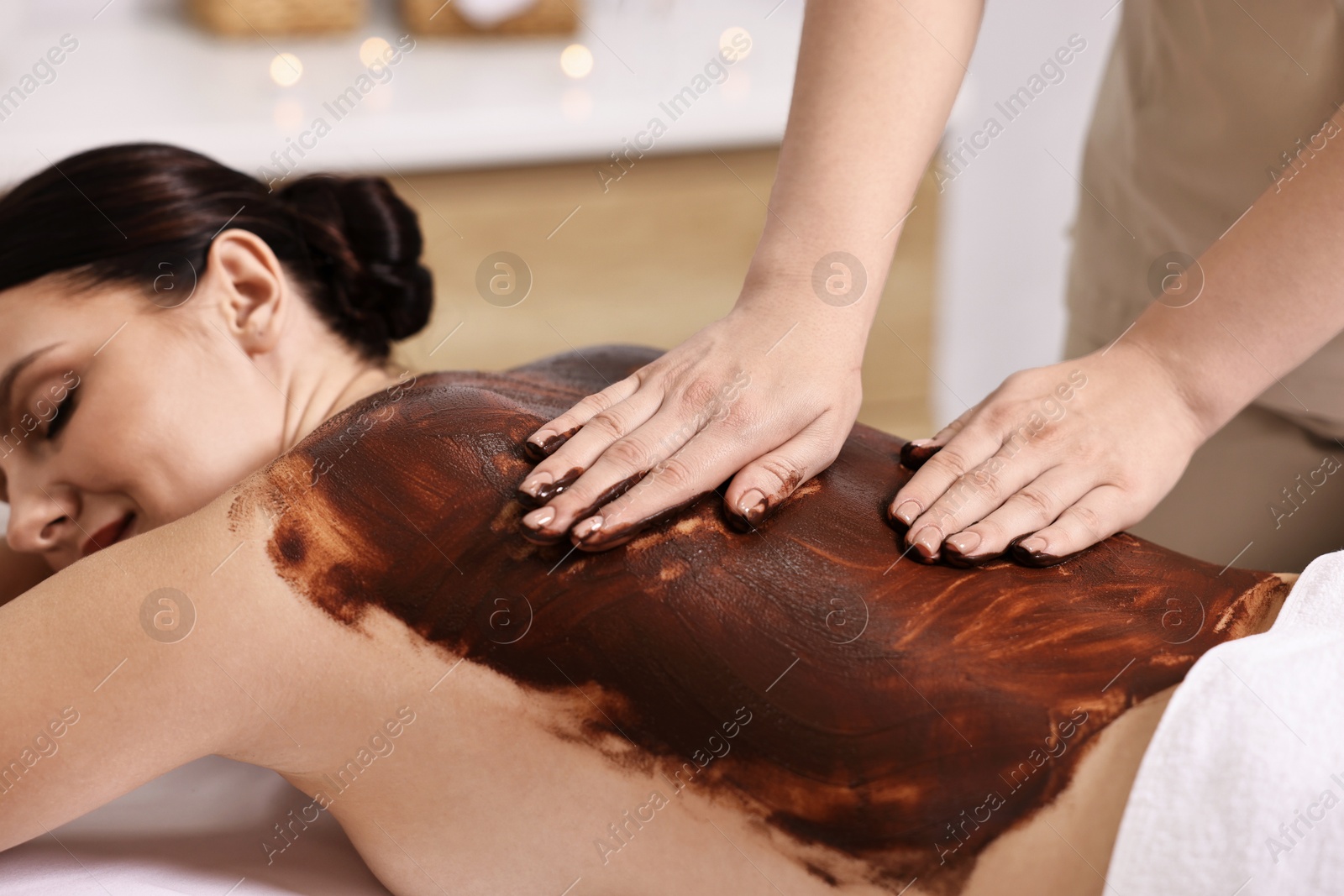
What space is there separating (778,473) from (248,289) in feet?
1.90

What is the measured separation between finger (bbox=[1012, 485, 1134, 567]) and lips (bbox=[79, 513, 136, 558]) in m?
0.83

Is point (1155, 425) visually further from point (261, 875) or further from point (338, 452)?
point (261, 875)

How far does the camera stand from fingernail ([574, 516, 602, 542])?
2.63 ft

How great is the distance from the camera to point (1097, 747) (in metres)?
0.77

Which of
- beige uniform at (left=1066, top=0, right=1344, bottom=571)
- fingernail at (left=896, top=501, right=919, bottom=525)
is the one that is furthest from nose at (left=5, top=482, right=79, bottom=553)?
beige uniform at (left=1066, top=0, right=1344, bottom=571)

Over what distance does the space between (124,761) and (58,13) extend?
2.30 meters

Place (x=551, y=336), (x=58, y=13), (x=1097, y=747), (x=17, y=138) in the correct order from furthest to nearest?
(x=58, y=13)
(x=551, y=336)
(x=17, y=138)
(x=1097, y=747)

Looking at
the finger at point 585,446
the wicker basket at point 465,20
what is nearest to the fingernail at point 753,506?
the finger at point 585,446

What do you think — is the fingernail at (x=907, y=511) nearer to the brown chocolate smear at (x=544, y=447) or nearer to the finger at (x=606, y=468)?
the finger at (x=606, y=468)

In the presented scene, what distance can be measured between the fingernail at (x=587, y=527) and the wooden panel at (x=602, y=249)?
4.32 ft

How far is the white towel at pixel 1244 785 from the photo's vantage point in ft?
2.31

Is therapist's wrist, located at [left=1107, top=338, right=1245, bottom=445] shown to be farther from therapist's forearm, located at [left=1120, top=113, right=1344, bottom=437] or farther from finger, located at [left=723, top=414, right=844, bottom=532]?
finger, located at [left=723, top=414, right=844, bottom=532]

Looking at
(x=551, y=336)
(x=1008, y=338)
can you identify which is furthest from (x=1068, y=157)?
(x=551, y=336)

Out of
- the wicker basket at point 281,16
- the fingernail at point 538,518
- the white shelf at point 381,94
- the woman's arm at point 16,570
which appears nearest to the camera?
the fingernail at point 538,518
